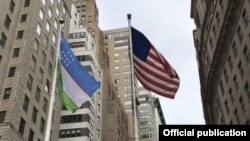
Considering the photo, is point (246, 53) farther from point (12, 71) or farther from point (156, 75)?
point (156, 75)

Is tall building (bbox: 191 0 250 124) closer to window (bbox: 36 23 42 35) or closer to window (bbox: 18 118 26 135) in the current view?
window (bbox: 36 23 42 35)

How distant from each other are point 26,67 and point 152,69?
114 ft

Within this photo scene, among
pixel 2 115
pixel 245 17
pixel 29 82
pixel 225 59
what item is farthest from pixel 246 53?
pixel 2 115

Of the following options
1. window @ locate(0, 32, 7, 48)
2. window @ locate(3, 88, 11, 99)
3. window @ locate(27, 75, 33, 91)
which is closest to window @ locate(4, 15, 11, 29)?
window @ locate(0, 32, 7, 48)

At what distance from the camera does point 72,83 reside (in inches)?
1016

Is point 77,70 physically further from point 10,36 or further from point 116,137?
point 116,137

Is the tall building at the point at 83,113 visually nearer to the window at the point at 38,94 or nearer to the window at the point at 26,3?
the window at the point at 38,94

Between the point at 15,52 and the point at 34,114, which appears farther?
the point at 15,52

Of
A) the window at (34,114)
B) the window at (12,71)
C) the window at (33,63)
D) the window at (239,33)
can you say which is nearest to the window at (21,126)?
the window at (34,114)

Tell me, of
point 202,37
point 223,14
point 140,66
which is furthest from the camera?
point 202,37

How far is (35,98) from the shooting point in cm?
5688

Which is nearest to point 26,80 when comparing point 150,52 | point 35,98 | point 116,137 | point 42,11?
point 35,98

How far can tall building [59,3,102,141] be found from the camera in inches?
3420

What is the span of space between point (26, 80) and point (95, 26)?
86071mm
